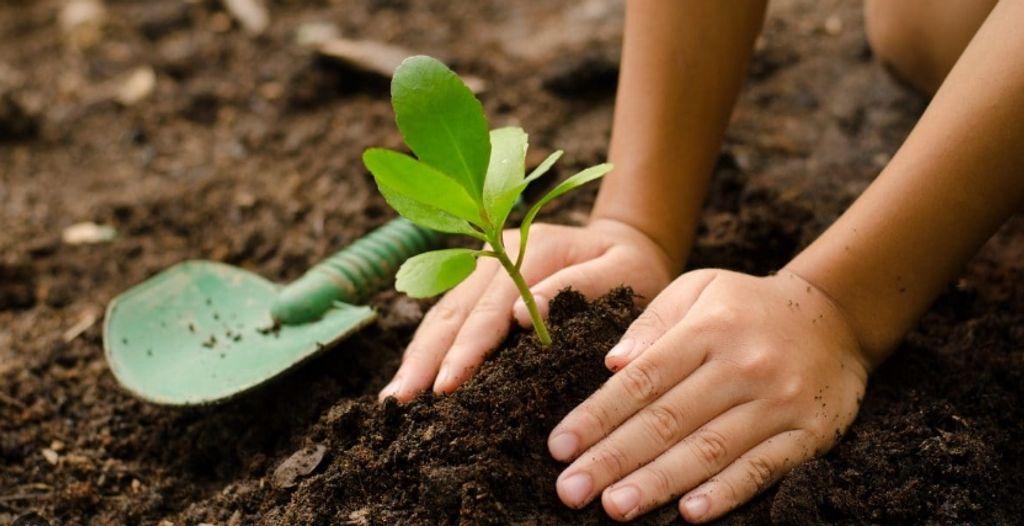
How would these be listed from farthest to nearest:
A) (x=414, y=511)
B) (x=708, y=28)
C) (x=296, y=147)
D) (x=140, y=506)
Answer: (x=296, y=147) → (x=708, y=28) → (x=140, y=506) → (x=414, y=511)

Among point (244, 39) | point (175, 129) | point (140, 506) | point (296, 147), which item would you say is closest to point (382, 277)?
point (140, 506)

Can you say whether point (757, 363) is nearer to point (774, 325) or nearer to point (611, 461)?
point (774, 325)

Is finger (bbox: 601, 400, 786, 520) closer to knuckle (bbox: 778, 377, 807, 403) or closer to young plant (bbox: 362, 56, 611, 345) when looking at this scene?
knuckle (bbox: 778, 377, 807, 403)

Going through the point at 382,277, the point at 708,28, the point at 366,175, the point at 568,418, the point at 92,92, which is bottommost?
the point at 92,92

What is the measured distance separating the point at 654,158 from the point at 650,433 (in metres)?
0.54

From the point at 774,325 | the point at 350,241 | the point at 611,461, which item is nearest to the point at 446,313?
the point at 611,461

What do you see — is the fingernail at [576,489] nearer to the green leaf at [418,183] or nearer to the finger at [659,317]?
the finger at [659,317]

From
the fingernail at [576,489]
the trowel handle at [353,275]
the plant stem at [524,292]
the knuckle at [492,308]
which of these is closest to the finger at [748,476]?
the fingernail at [576,489]

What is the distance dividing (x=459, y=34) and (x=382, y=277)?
4.35 ft

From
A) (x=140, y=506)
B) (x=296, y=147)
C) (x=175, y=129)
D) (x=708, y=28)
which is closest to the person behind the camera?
(x=140, y=506)

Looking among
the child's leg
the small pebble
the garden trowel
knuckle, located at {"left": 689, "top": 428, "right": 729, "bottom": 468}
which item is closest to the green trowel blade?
the garden trowel

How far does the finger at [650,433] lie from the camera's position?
110 centimetres

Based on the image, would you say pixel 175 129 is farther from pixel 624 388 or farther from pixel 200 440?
pixel 624 388

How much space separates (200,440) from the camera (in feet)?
4.79
